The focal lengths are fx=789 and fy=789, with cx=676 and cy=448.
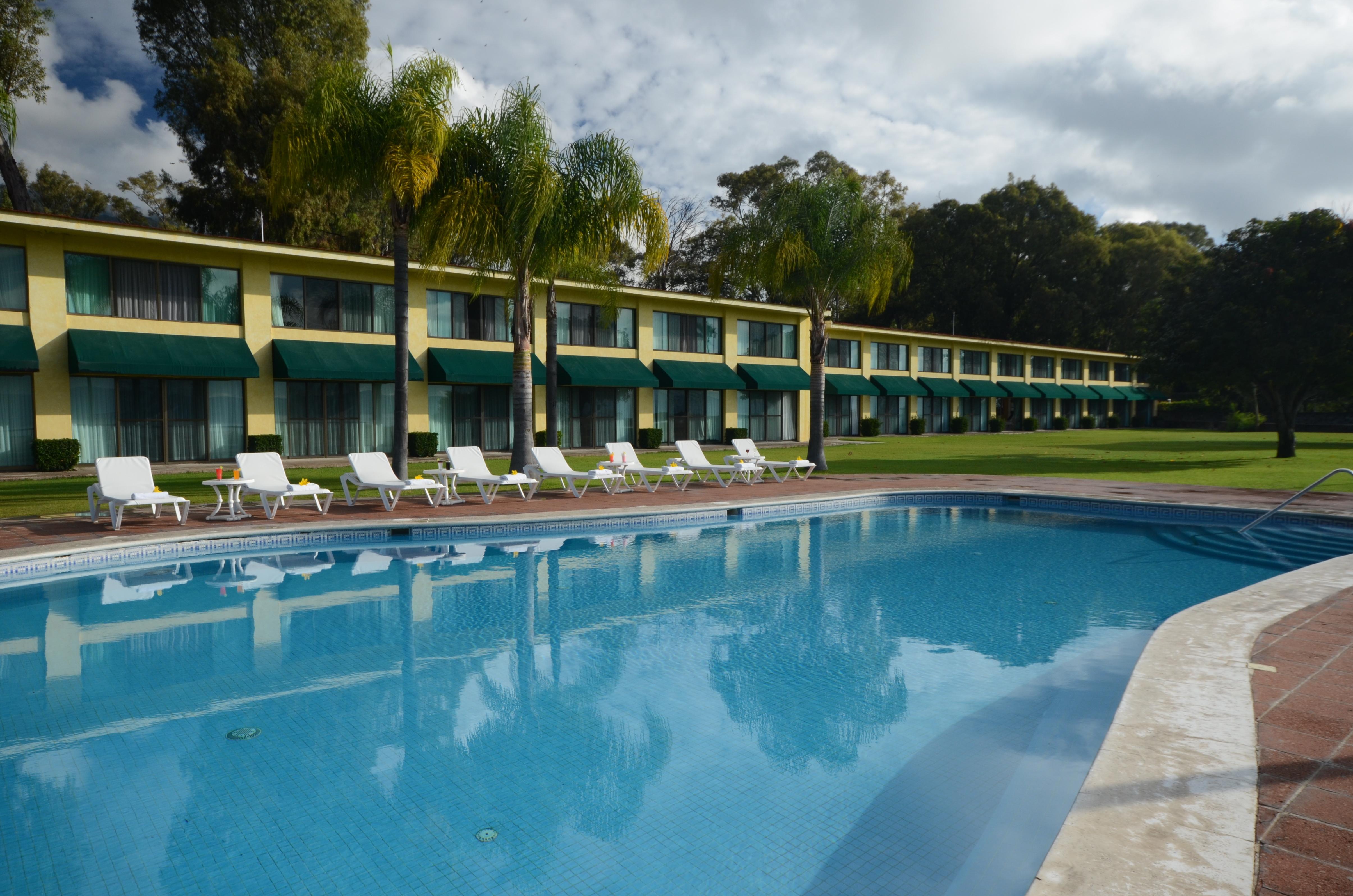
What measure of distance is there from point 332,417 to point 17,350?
7.18m

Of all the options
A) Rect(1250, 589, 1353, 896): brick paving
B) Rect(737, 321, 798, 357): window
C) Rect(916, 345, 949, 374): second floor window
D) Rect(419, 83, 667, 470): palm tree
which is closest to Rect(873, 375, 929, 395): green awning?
Rect(916, 345, 949, 374): second floor window

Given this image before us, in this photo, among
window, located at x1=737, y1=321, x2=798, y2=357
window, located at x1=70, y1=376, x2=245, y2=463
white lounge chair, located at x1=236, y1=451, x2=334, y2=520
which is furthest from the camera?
window, located at x1=737, y1=321, x2=798, y2=357

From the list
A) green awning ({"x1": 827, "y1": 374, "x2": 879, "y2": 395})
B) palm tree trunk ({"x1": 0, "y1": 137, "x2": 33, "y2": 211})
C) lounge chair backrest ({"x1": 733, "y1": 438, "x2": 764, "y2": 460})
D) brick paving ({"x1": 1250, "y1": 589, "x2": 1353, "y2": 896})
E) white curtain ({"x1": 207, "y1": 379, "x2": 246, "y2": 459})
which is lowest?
brick paving ({"x1": 1250, "y1": 589, "x2": 1353, "y2": 896})

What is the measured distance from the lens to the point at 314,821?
147 inches

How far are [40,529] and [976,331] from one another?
5738cm

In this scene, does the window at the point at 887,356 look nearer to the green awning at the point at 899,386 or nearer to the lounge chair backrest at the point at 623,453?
the green awning at the point at 899,386

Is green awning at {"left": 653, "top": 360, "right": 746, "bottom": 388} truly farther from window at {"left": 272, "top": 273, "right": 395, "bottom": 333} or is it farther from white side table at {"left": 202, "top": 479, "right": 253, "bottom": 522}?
white side table at {"left": 202, "top": 479, "right": 253, "bottom": 522}

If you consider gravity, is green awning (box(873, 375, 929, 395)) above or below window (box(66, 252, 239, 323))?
below

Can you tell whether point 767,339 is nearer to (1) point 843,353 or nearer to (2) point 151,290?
(1) point 843,353

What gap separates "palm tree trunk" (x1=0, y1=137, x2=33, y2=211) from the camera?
88.9 feet

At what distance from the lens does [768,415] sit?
3444cm

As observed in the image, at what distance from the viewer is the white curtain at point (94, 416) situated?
1922 centimetres

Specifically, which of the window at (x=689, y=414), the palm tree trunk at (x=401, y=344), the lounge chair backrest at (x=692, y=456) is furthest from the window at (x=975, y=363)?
the palm tree trunk at (x=401, y=344)

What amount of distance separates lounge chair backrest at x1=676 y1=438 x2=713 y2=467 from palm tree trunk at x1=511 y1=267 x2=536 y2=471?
11.1 feet
